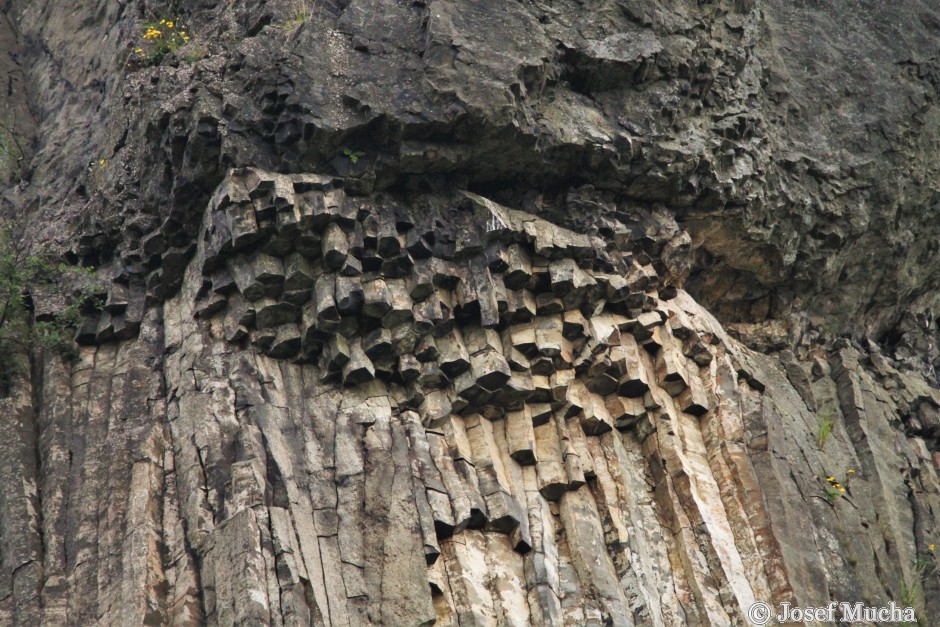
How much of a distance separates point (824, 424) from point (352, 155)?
8849mm

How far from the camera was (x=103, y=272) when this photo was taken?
1908 cm

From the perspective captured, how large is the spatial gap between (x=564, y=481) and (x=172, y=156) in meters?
6.74

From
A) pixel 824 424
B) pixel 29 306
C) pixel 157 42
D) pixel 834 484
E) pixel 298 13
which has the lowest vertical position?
pixel 29 306

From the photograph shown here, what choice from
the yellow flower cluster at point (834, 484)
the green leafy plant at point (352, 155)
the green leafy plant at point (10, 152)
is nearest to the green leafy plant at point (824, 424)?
the yellow flower cluster at point (834, 484)

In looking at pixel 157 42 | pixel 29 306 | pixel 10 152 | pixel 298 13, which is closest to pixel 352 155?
pixel 298 13

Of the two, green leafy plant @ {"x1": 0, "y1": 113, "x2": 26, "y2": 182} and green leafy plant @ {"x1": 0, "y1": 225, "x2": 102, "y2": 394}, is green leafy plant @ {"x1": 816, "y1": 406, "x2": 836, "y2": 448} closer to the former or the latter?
green leafy plant @ {"x1": 0, "y1": 225, "x2": 102, "y2": 394}

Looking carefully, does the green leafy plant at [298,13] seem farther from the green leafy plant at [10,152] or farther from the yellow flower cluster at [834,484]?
the yellow flower cluster at [834,484]

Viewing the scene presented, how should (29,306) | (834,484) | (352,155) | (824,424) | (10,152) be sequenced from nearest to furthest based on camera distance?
(352,155), (29,306), (834,484), (824,424), (10,152)

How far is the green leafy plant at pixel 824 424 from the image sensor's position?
21.0m

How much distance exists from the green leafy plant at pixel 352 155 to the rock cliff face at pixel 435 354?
113 mm

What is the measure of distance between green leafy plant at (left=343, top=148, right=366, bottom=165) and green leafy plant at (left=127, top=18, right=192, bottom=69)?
12.1 ft

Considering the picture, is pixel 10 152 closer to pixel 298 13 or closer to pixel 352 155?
pixel 298 13

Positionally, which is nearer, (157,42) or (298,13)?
(298,13)

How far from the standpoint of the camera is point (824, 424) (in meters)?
21.3
